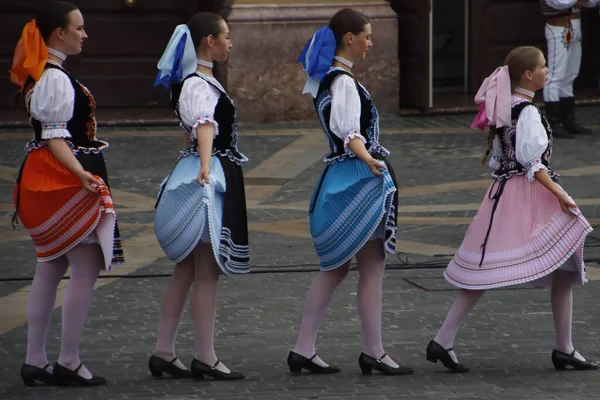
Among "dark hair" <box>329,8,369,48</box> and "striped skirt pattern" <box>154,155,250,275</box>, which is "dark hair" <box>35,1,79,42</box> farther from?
"dark hair" <box>329,8,369,48</box>

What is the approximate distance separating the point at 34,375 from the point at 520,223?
2365 millimetres

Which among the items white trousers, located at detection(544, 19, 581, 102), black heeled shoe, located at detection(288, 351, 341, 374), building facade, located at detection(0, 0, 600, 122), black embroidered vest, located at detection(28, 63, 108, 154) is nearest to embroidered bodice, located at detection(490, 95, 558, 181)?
black heeled shoe, located at detection(288, 351, 341, 374)

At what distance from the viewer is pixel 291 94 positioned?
1600 centimetres

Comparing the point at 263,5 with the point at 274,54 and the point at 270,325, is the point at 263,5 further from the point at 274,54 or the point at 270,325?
the point at 270,325

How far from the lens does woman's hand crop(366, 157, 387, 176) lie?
263 inches

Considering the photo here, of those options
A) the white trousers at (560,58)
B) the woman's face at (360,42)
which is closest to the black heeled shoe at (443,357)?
the woman's face at (360,42)

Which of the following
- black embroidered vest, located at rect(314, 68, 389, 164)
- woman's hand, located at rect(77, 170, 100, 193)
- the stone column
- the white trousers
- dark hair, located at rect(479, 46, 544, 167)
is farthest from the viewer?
the stone column

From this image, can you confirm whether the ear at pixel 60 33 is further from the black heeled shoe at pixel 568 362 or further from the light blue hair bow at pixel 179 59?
the black heeled shoe at pixel 568 362

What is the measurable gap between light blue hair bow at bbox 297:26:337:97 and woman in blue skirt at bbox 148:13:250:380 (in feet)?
1.41

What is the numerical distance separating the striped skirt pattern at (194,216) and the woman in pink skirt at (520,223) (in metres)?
1.09

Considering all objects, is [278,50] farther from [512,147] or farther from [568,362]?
[568,362]

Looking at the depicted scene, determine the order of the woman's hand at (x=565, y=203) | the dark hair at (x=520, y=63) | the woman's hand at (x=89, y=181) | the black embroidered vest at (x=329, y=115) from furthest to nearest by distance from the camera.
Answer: the dark hair at (x=520, y=63)
the black embroidered vest at (x=329, y=115)
the woman's hand at (x=565, y=203)
the woman's hand at (x=89, y=181)

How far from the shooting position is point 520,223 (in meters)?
6.89

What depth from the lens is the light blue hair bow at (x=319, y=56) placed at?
696cm
